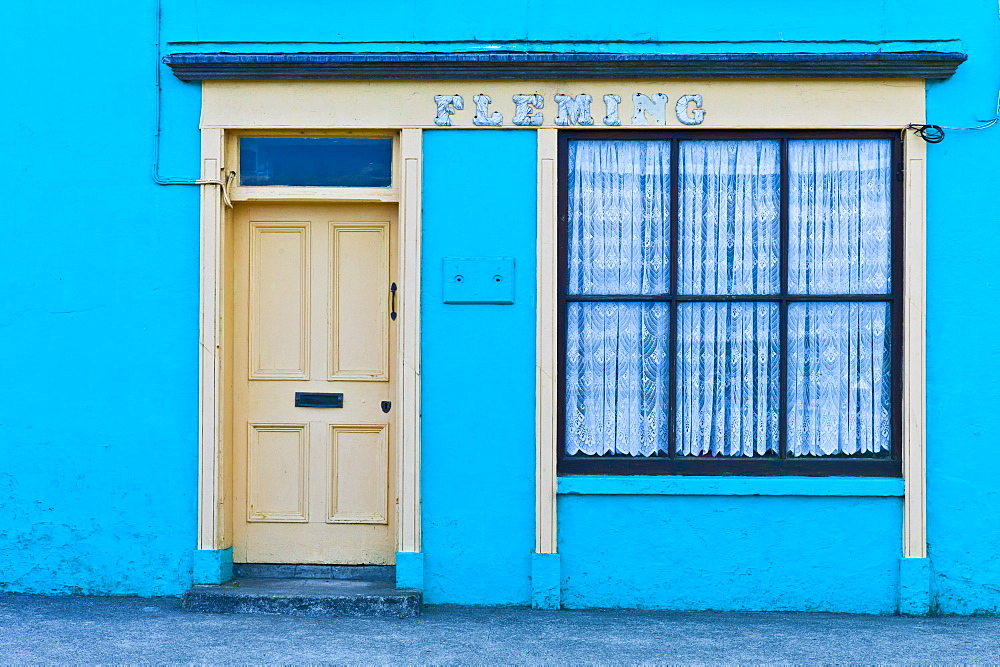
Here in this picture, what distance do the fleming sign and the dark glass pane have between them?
0.47 m

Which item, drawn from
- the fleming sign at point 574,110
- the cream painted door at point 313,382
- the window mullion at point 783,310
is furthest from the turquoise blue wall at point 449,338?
the window mullion at point 783,310

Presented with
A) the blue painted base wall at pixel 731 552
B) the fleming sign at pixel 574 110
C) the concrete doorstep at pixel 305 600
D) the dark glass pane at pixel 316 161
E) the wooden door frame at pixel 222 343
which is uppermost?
the fleming sign at pixel 574 110

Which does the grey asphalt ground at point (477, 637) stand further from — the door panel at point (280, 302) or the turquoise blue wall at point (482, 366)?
the door panel at point (280, 302)

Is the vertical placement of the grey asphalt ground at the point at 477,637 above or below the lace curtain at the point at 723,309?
below

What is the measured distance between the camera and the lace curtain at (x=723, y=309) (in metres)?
5.79

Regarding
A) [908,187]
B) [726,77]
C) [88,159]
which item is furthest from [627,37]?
[88,159]

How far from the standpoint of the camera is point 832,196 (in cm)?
579

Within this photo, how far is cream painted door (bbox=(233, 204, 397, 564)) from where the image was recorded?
6.00m

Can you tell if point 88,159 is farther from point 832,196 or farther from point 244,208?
point 832,196

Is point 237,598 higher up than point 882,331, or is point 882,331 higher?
point 882,331

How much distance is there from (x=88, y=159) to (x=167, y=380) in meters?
1.41

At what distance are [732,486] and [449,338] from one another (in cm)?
188

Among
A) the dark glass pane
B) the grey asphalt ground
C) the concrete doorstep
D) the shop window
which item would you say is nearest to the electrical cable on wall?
the shop window

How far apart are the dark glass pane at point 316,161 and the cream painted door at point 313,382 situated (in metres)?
0.17
